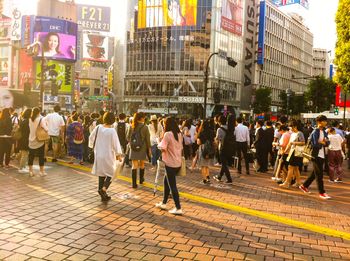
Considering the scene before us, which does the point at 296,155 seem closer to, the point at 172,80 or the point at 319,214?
the point at 319,214

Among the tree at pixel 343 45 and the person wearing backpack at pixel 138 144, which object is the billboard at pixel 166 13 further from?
the person wearing backpack at pixel 138 144

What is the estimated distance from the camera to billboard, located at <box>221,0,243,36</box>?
6838 centimetres

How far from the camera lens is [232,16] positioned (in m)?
71.1

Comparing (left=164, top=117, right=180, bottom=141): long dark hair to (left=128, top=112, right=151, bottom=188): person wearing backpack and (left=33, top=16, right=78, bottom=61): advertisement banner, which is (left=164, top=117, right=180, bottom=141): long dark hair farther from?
(left=33, top=16, right=78, bottom=61): advertisement banner

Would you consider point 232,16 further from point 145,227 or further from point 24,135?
point 145,227

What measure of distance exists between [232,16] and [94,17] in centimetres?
4617

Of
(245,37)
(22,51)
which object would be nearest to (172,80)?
(245,37)

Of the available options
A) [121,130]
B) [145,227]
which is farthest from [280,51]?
[145,227]

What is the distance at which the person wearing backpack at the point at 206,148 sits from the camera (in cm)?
1015

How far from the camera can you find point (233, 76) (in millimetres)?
73875

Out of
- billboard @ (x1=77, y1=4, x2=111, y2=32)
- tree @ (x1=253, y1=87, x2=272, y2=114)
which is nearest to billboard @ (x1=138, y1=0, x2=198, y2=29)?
tree @ (x1=253, y1=87, x2=272, y2=114)

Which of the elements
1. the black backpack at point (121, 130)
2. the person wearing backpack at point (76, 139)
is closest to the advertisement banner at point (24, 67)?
the person wearing backpack at point (76, 139)

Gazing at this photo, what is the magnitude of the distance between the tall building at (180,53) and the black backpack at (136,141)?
5306 cm

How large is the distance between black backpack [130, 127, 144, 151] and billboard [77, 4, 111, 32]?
326 feet
